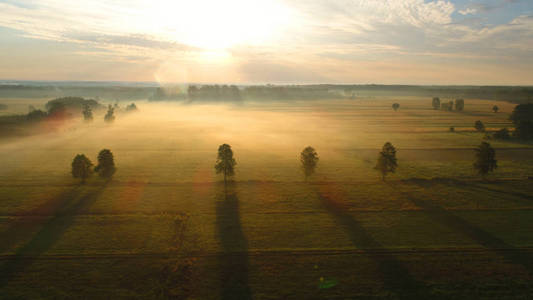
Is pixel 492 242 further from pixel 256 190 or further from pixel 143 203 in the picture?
pixel 143 203

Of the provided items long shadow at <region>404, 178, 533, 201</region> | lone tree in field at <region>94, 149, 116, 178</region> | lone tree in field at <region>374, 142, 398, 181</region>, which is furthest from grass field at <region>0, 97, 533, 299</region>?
lone tree in field at <region>374, 142, 398, 181</region>

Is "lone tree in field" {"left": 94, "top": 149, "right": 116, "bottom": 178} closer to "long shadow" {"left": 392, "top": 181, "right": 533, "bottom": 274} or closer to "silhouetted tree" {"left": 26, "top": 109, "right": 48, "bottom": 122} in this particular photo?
"long shadow" {"left": 392, "top": 181, "right": 533, "bottom": 274}

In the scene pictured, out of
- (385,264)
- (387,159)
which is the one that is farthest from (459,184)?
(385,264)

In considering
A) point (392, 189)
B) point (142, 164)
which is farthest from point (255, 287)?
point (142, 164)

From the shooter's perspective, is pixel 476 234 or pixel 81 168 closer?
pixel 476 234

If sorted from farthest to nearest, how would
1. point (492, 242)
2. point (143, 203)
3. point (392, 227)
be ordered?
1. point (143, 203)
2. point (392, 227)
3. point (492, 242)

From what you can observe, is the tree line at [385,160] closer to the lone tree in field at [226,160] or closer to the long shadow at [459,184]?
the lone tree in field at [226,160]

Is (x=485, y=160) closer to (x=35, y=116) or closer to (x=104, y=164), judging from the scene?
(x=104, y=164)
